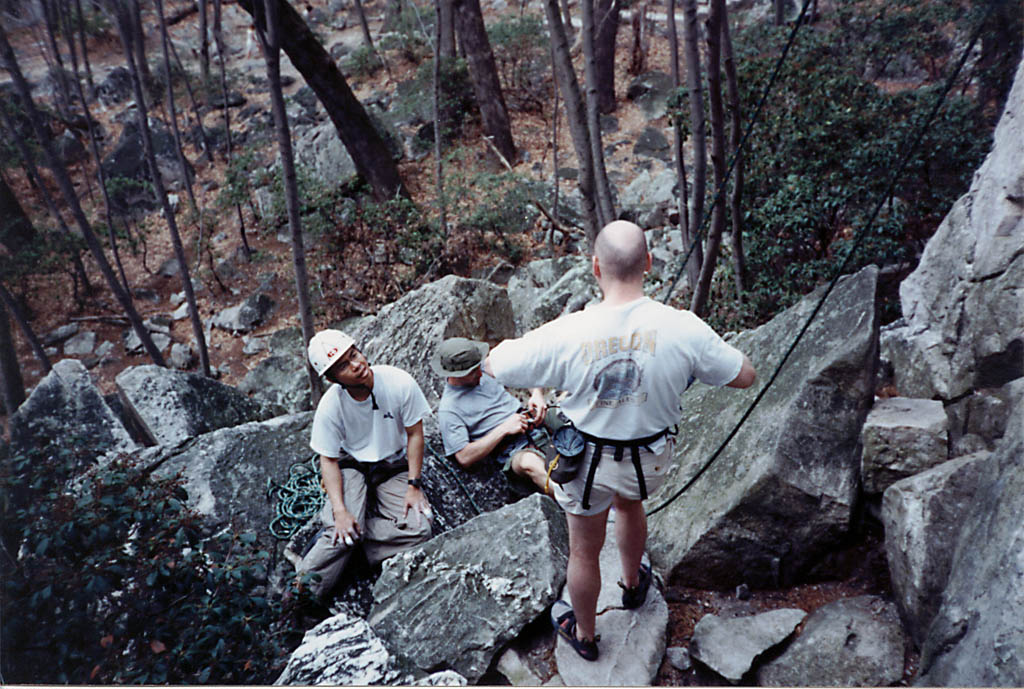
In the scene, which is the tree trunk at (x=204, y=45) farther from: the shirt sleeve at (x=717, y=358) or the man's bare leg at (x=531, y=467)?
the shirt sleeve at (x=717, y=358)

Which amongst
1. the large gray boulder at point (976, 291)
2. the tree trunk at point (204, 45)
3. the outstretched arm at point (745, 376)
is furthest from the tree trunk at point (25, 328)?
the tree trunk at point (204, 45)

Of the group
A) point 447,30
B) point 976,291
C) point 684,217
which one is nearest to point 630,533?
point 976,291

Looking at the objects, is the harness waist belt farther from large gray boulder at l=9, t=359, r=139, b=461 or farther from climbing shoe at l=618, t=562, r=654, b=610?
A: large gray boulder at l=9, t=359, r=139, b=461

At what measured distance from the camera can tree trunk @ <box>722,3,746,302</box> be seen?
3949 mm

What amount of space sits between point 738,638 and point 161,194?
14.0 feet

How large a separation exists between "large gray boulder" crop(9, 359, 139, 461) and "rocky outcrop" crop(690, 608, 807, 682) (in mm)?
2494

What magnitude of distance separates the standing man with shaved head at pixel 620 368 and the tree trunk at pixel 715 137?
1844 millimetres

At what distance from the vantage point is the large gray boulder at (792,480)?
8.57 ft

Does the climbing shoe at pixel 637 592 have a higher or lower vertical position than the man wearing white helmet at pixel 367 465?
lower

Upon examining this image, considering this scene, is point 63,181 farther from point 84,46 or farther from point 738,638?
point 738,638

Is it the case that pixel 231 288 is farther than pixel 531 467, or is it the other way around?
pixel 231 288

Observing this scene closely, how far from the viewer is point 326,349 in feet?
8.63

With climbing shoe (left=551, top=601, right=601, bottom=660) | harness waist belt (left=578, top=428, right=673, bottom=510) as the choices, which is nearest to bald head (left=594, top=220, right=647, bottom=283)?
harness waist belt (left=578, top=428, right=673, bottom=510)

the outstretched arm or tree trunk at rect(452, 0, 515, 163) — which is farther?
tree trunk at rect(452, 0, 515, 163)
